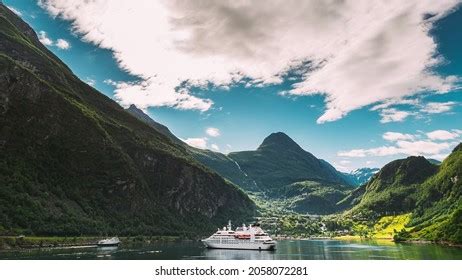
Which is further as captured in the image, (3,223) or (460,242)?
(3,223)

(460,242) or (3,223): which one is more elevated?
(3,223)
